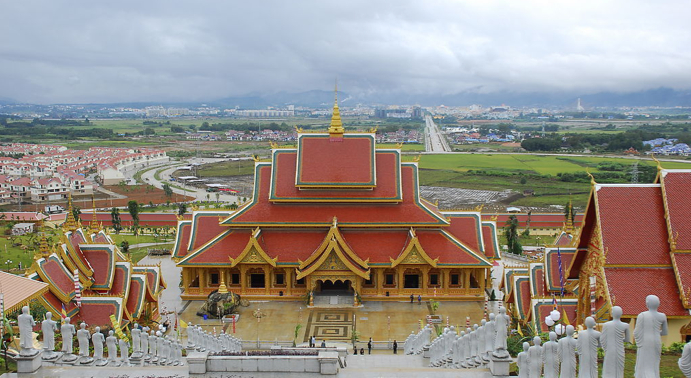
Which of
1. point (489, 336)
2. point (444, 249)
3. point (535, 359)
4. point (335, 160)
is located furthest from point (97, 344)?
point (335, 160)

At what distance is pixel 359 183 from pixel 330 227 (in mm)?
3303

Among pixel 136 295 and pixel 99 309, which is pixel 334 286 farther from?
pixel 99 309

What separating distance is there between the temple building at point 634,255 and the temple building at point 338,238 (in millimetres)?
9622

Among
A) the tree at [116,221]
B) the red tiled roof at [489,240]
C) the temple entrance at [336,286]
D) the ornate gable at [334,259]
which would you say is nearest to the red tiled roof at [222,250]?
the ornate gable at [334,259]

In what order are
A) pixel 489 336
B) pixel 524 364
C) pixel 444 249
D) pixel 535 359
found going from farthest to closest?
1. pixel 444 249
2. pixel 489 336
3. pixel 524 364
4. pixel 535 359

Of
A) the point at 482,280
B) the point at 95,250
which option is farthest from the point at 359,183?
the point at 95,250

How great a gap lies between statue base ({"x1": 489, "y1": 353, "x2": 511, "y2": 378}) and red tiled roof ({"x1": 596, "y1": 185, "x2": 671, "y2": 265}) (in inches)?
364

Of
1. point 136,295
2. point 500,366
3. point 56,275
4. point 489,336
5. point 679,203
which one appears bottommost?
point 136,295

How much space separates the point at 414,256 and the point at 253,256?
355 inches

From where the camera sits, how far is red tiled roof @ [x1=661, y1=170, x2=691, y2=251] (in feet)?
68.7

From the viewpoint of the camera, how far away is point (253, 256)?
32312 mm

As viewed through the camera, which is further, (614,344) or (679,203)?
(679,203)

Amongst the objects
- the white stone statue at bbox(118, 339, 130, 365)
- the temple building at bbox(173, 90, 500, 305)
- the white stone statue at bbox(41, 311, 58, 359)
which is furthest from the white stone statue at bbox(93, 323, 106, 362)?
Result: the temple building at bbox(173, 90, 500, 305)

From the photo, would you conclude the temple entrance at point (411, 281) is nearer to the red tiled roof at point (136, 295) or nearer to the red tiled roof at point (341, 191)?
the red tiled roof at point (341, 191)
